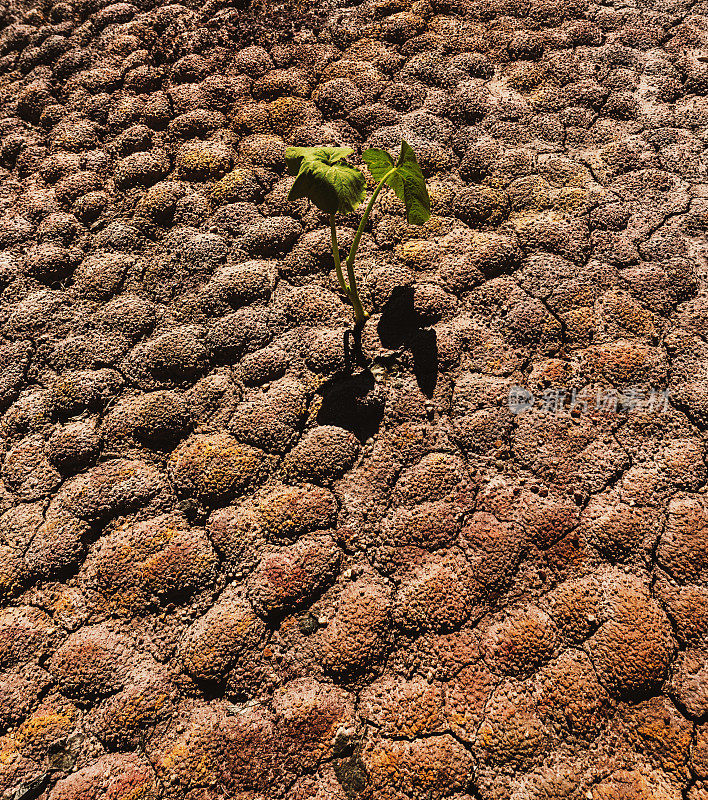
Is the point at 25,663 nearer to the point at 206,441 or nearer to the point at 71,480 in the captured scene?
the point at 71,480

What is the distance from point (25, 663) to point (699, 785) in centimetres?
112

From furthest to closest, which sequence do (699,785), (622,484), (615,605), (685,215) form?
(685,215) → (622,484) → (615,605) → (699,785)

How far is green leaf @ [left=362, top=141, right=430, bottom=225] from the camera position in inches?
44.6

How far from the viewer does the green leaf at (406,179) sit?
1132 mm

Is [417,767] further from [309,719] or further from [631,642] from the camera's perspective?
[631,642]

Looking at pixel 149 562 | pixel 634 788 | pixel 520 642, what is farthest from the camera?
pixel 149 562

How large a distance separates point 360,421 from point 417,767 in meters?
0.61

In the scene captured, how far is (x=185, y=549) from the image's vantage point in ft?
3.51

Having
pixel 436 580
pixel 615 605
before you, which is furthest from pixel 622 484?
pixel 436 580

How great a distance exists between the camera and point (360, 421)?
1.17m

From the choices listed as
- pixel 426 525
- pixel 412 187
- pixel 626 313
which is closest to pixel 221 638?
pixel 426 525

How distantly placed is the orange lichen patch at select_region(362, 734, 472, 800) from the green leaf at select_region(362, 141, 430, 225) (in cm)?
93

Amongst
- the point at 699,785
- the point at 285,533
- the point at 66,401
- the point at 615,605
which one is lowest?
the point at 699,785

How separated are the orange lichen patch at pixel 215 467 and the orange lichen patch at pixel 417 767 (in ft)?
1.69
